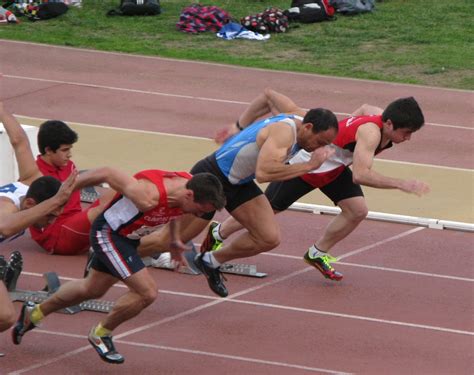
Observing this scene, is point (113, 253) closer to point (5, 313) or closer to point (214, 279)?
point (5, 313)

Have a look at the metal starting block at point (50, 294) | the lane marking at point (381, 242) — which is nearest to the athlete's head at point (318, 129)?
the metal starting block at point (50, 294)

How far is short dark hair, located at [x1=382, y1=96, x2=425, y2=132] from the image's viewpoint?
9531 mm

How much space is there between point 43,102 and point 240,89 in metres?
2.99

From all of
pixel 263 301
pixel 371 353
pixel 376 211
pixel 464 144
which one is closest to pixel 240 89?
pixel 464 144

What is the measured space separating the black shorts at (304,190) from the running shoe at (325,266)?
489 millimetres

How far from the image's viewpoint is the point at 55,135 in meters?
10.1

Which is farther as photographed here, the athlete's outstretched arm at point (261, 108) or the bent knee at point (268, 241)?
the athlete's outstretched arm at point (261, 108)

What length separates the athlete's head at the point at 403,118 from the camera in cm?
953

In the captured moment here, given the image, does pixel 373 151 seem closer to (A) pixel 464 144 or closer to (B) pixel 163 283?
(B) pixel 163 283

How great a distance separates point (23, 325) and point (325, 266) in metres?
2.82

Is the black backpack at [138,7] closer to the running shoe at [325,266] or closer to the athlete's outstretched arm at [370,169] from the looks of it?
the running shoe at [325,266]

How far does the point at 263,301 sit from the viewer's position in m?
9.86

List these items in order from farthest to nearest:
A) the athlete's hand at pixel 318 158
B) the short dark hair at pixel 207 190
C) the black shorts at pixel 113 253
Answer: the athlete's hand at pixel 318 158 → the black shorts at pixel 113 253 → the short dark hair at pixel 207 190

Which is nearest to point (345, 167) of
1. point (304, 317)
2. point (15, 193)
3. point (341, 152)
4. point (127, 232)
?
point (341, 152)
